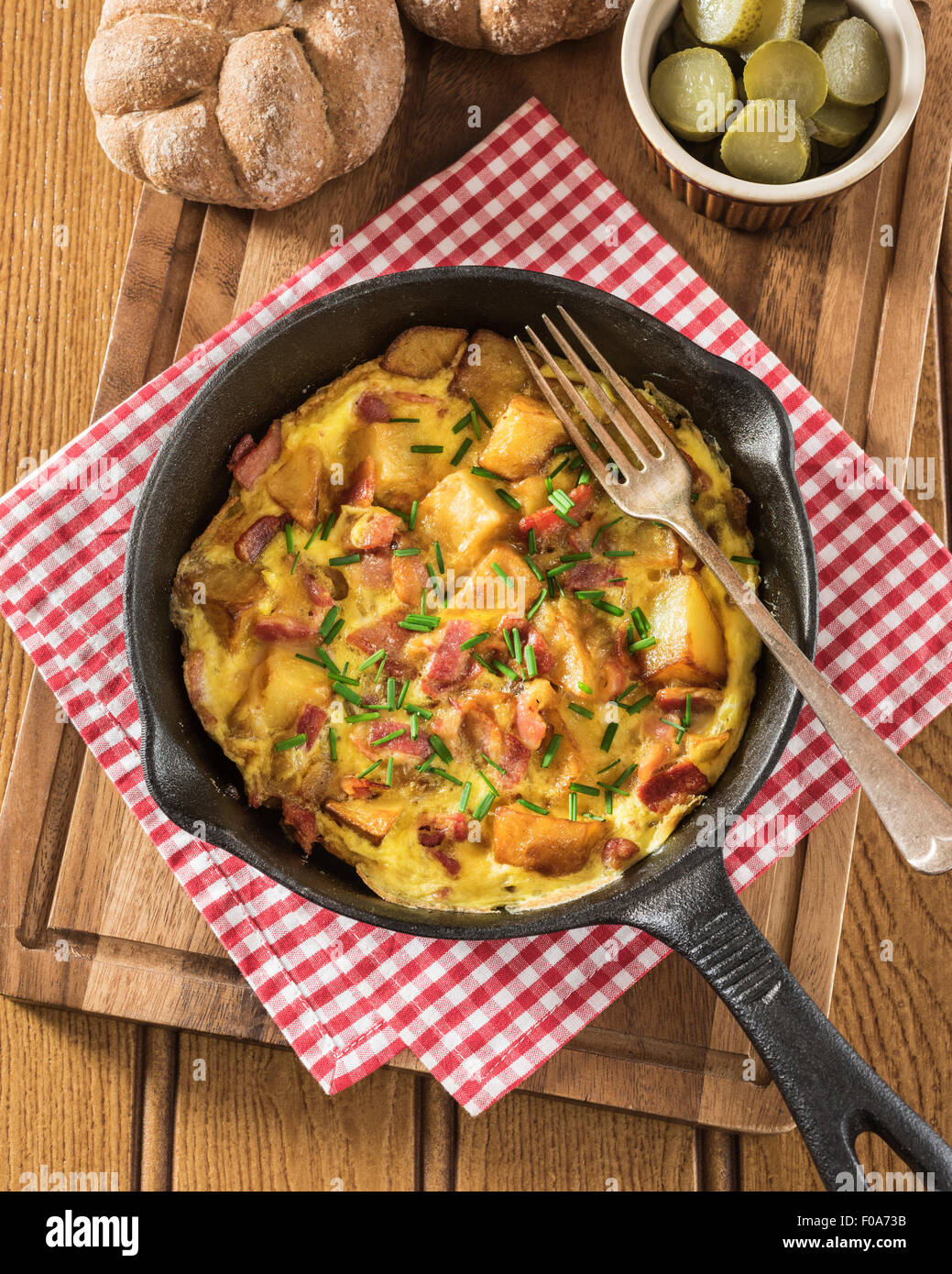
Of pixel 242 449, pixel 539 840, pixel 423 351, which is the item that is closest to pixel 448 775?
pixel 539 840

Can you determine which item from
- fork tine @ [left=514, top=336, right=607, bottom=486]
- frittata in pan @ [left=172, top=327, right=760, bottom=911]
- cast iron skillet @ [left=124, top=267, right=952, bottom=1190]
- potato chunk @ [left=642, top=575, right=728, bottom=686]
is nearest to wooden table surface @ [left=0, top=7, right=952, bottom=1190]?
cast iron skillet @ [left=124, top=267, right=952, bottom=1190]

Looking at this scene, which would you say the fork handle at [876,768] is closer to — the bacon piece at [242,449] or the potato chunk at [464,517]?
the potato chunk at [464,517]

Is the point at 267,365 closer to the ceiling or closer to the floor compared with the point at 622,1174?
closer to the ceiling

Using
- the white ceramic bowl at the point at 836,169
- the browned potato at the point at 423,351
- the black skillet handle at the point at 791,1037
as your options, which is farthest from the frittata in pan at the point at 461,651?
the white ceramic bowl at the point at 836,169

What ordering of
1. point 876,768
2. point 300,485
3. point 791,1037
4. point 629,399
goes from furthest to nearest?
point 300,485 < point 629,399 < point 876,768 < point 791,1037

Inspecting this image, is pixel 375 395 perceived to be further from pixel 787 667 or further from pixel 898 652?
pixel 898 652

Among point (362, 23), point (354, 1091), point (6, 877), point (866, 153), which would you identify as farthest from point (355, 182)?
point (354, 1091)

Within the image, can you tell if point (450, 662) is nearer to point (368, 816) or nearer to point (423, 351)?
point (368, 816)
